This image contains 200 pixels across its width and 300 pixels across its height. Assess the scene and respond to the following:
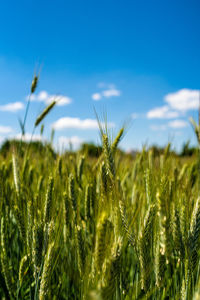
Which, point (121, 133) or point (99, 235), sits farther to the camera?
point (121, 133)

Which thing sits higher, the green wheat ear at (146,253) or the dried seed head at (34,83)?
the dried seed head at (34,83)

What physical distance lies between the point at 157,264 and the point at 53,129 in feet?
8.84

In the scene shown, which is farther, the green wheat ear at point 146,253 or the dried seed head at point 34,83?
the dried seed head at point 34,83

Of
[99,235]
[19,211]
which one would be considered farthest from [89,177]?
[99,235]

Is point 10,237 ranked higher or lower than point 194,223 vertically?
lower

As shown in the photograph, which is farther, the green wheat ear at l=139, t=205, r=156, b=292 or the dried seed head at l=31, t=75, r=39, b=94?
the dried seed head at l=31, t=75, r=39, b=94

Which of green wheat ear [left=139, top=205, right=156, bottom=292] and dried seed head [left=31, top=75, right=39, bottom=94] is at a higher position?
dried seed head [left=31, top=75, right=39, bottom=94]

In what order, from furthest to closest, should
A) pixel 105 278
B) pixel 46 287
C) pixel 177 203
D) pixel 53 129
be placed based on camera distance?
pixel 53 129 → pixel 177 203 → pixel 46 287 → pixel 105 278

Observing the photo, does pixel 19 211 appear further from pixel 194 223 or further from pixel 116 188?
pixel 194 223

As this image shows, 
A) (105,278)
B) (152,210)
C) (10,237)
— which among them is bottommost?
(10,237)

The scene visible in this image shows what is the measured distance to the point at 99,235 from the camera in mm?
740

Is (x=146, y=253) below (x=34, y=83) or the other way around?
below

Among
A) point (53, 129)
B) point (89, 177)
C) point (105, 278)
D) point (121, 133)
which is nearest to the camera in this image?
point (105, 278)

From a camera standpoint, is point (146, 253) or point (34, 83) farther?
point (34, 83)
